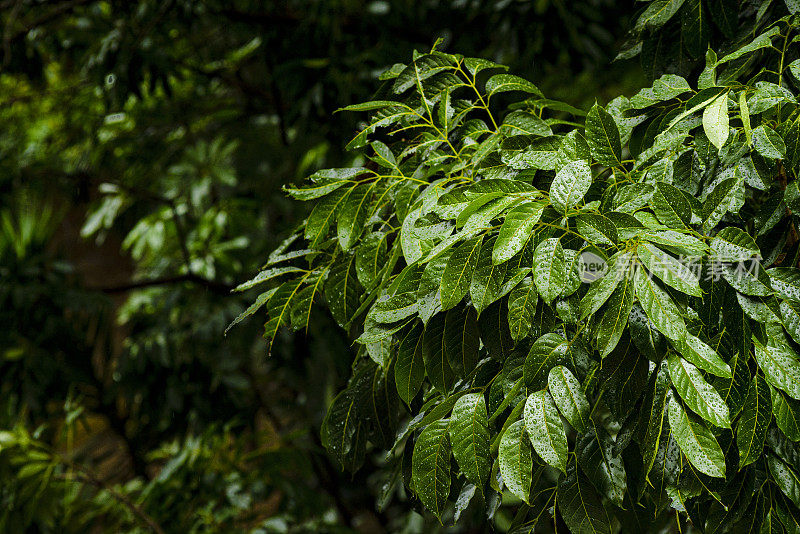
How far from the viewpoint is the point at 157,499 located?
1.71 m

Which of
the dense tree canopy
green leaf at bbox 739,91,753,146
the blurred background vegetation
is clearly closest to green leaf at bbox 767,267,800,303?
the dense tree canopy

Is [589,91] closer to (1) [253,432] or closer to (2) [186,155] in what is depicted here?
(2) [186,155]

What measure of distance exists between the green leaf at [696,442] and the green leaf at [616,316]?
0.28 ft

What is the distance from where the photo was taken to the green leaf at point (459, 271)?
58cm

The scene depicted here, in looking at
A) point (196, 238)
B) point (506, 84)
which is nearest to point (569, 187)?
point (506, 84)

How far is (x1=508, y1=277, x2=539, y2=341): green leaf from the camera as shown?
58cm

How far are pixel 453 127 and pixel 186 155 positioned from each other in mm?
1461

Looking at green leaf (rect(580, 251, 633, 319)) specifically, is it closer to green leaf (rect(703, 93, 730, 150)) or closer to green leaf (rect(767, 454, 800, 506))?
green leaf (rect(703, 93, 730, 150))

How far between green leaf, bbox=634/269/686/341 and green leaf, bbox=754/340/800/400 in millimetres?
116

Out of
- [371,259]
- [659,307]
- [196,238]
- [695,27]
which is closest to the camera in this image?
[659,307]

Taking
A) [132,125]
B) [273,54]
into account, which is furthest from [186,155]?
[273,54]

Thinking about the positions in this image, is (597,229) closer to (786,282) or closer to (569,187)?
(569,187)

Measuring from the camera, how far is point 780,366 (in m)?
0.59

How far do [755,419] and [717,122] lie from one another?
0.26 metres
